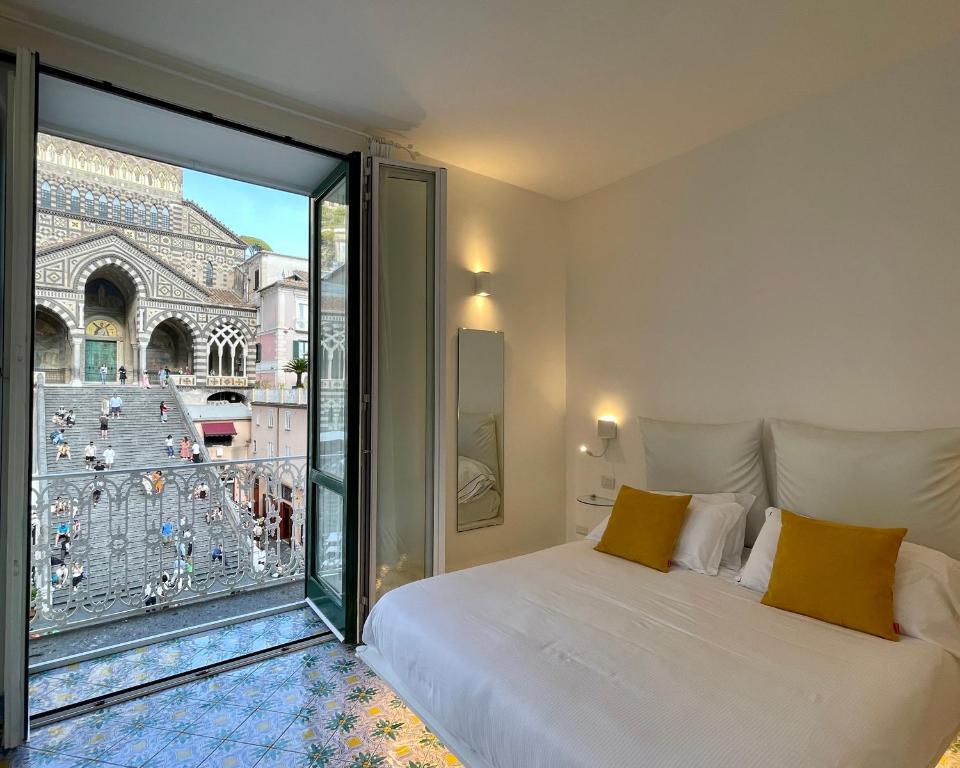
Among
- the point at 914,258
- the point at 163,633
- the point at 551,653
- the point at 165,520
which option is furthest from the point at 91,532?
the point at 914,258

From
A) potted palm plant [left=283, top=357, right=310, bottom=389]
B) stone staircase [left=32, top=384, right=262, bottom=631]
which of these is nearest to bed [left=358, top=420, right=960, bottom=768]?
stone staircase [left=32, top=384, right=262, bottom=631]

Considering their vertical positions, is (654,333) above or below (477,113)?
below

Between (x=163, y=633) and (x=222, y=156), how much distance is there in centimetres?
274

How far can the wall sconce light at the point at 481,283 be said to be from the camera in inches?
135

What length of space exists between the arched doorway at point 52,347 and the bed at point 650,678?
3264 mm

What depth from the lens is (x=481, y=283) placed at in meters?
3.44

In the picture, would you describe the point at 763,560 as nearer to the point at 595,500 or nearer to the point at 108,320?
the point at 595,500

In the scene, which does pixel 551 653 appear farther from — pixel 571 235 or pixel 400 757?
pixel 571 235

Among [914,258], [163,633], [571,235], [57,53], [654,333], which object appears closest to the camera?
[57,53]

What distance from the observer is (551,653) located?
1.66m

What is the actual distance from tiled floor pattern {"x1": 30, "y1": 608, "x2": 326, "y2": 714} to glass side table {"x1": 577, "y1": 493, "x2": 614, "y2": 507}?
1.85 metres

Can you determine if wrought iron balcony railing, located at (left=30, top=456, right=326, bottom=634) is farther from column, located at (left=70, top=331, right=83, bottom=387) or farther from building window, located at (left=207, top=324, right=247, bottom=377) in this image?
building window, located at (left=207, top=324, right=247, bottom=377)

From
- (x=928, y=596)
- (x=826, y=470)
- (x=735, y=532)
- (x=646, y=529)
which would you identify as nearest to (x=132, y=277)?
(x=646, y=529)

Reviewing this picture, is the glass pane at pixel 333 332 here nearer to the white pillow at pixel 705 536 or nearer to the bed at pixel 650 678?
the bed at pixel 650 678
